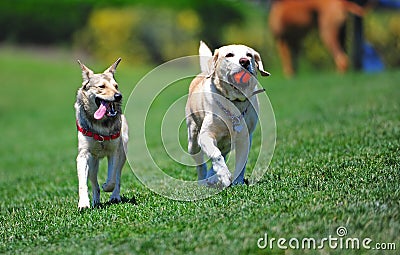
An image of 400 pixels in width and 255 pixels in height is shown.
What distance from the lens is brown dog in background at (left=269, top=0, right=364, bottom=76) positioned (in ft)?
68.4

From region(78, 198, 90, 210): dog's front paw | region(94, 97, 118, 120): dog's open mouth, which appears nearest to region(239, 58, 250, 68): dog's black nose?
region(94, 97, 118, 120): dog's open mouth

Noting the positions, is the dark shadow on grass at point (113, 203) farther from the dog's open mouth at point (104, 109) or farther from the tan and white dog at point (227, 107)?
the dog's open mouth at point (104, 109)

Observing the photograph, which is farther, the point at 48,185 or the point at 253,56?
the point at 48,185

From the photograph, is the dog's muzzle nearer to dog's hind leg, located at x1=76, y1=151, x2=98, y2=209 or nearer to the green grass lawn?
dog's hind leg, located at x1=76, y1=151, x2=98, y2=209

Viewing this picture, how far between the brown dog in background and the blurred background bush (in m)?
6.42

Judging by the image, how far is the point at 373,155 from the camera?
6746 millimetres

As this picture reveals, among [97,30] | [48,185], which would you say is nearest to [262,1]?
[97,30]

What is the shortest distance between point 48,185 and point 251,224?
510 centimetres

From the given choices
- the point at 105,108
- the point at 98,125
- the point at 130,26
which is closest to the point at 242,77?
the point at 105,108

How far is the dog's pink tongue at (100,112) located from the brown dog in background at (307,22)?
1595 cm

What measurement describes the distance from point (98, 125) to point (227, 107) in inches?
48.7

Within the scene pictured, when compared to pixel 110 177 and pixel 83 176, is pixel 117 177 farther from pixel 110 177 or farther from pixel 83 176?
pixel 83 176

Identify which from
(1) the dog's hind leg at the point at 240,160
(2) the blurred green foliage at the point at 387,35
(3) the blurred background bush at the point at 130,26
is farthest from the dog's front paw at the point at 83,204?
(3) the blurred background bush at the point at 130,26

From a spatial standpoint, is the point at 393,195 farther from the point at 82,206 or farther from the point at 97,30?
the point at 97,30
